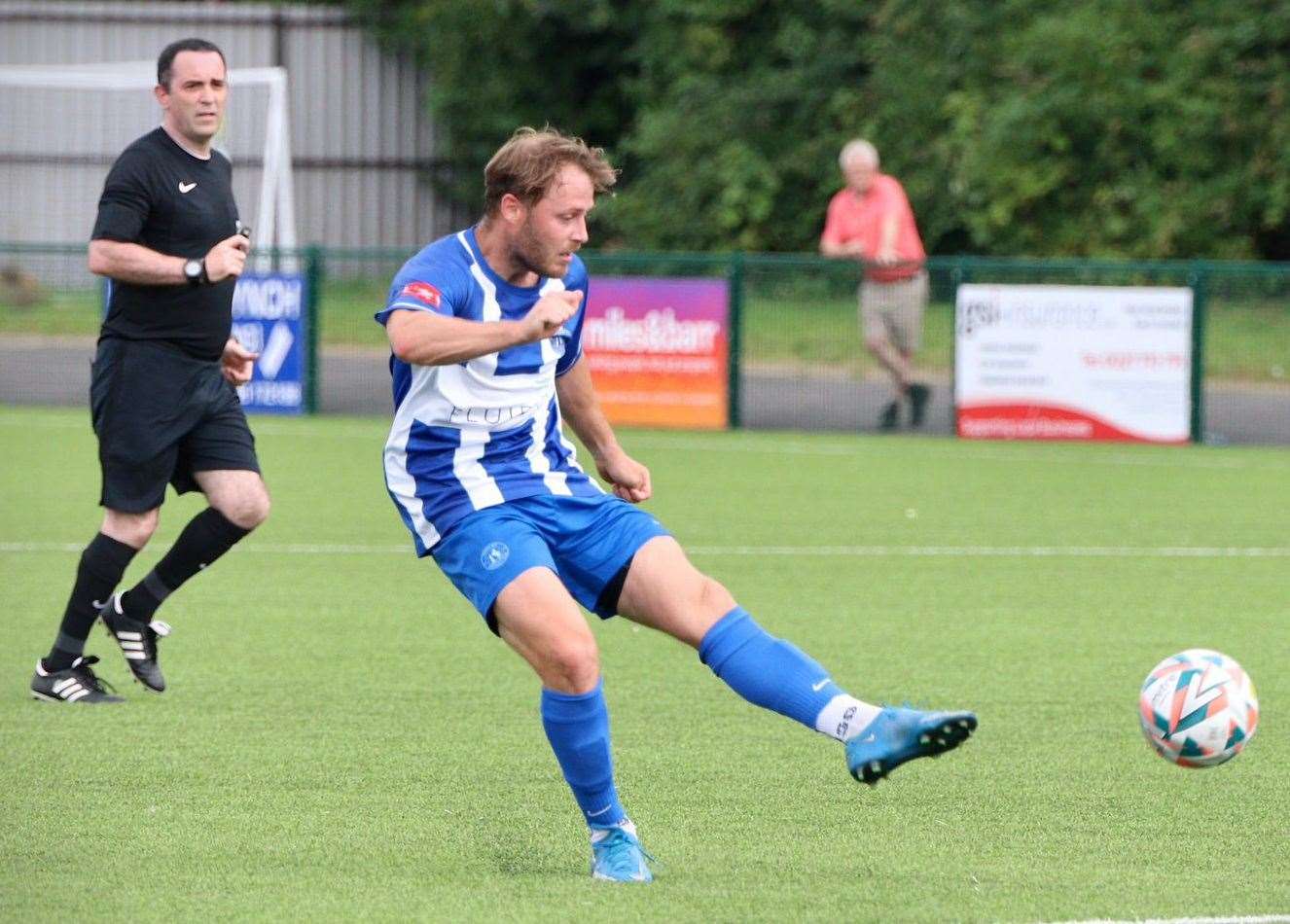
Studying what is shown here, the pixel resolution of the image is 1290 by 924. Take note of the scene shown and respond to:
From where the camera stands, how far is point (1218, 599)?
9.09m

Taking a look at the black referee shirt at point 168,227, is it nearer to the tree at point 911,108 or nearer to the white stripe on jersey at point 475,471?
the white stripe on jersey at point 475,471

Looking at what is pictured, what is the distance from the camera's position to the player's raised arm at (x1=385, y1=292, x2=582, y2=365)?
4.56 meters

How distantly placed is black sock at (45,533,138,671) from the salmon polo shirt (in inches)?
427

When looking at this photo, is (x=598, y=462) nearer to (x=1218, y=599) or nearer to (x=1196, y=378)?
(x=1218, y=599)

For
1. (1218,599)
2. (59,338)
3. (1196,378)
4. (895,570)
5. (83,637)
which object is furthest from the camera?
(59,338)

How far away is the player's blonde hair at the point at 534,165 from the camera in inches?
189

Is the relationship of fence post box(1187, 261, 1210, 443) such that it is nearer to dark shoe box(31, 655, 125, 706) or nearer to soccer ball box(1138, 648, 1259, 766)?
dark shoe box(31, 655, 125, 706)

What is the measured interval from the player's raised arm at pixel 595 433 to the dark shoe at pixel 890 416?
11791 millimetres

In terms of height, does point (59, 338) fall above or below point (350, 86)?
below

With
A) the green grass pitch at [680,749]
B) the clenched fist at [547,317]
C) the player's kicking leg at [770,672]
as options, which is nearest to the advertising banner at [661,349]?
the green grass pitch at [680,749]

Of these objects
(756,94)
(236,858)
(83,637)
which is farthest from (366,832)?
(756,94)

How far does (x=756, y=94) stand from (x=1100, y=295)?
15.7 metres

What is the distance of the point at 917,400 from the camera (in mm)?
16891

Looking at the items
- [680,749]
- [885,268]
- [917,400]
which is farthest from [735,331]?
[680,749]
